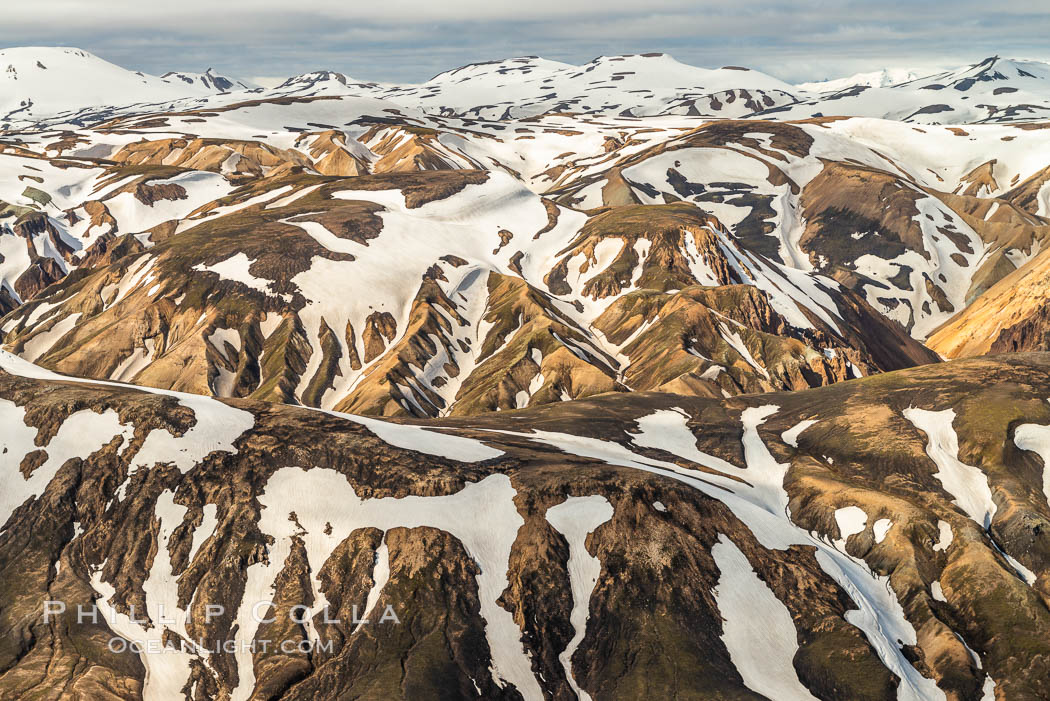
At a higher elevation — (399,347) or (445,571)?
(445,571)

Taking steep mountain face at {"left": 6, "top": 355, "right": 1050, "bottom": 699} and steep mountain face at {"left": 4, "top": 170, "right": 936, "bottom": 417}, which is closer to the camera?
steep mountain face at {"left": 6, "top": 355, "right": 1050, "bottom": 699}

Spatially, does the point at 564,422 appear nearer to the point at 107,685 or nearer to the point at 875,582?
the point at 875,582

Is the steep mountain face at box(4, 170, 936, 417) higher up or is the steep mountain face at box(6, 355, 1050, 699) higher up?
the steep mountain face at box(6, 355, 1050, 699)

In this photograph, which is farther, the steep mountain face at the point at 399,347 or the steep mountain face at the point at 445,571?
the steep mountain face at the point at 399,347

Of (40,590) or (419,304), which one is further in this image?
(419,304)

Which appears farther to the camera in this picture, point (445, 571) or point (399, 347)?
point (399, 347)

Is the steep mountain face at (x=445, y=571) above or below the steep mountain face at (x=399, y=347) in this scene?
above

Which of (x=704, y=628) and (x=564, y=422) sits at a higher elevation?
(x=704, y=628)

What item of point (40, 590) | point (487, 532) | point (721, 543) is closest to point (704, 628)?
point (721, 543)
